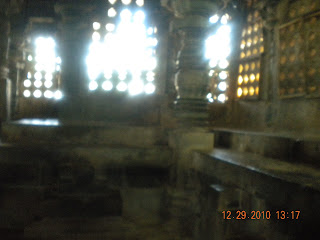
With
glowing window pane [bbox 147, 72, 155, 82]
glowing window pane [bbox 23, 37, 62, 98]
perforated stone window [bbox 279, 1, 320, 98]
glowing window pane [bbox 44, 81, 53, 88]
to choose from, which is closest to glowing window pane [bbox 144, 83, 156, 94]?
glowing window pane [bbox 147, 72, 155, 82]

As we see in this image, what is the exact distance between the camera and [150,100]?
23.0 ft

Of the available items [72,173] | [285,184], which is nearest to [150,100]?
[72,173]

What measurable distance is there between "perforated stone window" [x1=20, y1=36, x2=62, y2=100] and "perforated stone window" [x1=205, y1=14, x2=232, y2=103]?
11.5 ft

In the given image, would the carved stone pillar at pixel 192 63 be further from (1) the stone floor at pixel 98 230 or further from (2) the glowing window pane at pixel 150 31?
(2) the glowing window pane at pixel 150 31

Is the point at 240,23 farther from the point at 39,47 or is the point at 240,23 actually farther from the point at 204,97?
the point at 39,47

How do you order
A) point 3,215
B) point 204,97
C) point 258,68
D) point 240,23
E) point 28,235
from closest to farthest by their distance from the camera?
point 28,235
point 3,215
point 204,97
point 258,68
point 240,23

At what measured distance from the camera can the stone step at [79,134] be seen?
16.3 ft

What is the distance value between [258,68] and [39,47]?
495 centimetres

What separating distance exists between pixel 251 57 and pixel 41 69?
4.73 meters

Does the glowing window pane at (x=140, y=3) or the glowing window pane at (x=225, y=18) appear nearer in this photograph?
the glowing window pane at (x=140, y=3)

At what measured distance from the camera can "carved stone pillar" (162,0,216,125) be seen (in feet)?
14.3

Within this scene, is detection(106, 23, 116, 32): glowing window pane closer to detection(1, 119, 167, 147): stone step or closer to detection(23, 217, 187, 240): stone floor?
detection(1, 119, 167, 147): stone step

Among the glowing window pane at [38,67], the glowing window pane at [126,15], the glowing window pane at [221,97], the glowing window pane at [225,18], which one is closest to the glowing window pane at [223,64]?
the glowing window pane at [221,97]

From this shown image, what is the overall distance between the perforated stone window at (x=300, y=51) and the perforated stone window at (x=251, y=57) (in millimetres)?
677
